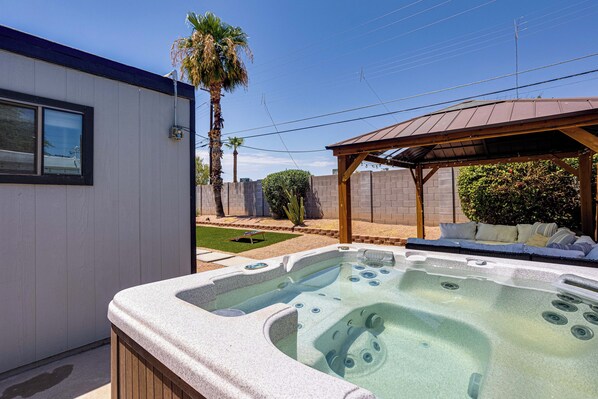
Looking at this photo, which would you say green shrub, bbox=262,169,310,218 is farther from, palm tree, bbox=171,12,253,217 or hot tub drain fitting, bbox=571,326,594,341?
hot tub drain fitting, bbox=571,326,594,341

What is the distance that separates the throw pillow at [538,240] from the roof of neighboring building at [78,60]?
6921 mm

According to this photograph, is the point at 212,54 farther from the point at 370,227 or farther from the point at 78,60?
the point at 78,60

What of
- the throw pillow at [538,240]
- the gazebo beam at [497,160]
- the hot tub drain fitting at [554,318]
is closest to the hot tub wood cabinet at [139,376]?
the hot tub drain fitting at [554,318]

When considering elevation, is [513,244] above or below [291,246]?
above

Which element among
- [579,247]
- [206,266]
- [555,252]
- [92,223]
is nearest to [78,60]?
[92,223]

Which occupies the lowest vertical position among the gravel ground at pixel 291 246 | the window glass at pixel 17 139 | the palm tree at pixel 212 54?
the gravel ground at pixel 291 246

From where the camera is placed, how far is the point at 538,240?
5.96 m

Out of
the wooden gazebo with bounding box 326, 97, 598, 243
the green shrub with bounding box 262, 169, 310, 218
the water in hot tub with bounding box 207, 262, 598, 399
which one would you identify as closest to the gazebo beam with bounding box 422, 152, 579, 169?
the wooden gazebo with bounding box 326, 97, 598, 243

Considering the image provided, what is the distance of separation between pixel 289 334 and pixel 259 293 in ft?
5.05

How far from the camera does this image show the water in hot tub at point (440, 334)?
216cm

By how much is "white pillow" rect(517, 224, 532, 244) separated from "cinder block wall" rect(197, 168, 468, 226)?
2054 mm

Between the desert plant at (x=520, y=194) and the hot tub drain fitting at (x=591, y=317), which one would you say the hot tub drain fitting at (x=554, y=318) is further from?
the desert plant at (x=520, y=194)

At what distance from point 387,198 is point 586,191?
4924 millimetres

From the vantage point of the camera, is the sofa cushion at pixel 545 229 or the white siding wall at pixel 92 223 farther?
the sofa cushion at pixel 545 229
